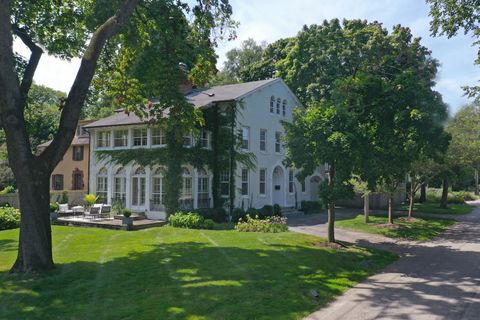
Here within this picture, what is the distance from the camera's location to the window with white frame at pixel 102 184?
89.9 feet

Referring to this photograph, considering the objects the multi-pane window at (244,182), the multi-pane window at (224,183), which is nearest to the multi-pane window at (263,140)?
the multi-pane window at (244,182)

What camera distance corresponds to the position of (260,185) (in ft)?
95.9

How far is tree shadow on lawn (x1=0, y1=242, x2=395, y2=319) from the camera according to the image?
7.86 metres

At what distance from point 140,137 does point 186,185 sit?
431 cm

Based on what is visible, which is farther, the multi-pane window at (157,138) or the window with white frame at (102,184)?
the window with white frame at (102,184)

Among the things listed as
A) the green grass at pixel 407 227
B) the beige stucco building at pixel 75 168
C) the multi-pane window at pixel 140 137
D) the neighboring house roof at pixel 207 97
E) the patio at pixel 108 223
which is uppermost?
the neighboring house roof at pixel 207 97

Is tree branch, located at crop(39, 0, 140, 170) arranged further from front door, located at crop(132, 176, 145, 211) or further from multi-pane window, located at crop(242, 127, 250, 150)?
multi-pane window, located at crop(242, 127, 250, 150)

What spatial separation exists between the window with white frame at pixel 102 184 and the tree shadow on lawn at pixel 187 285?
15.0 m

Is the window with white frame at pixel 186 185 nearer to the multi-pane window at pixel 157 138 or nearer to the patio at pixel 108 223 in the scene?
the multi-pane window at pixel 157 138

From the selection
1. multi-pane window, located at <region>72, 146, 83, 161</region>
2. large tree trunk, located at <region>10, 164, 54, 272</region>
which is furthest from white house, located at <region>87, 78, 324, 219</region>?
large tree trunk, located at <region>10, 164, 54, 272</region>

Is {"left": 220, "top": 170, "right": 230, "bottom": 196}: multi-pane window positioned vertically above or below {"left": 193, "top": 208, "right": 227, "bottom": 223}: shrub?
above

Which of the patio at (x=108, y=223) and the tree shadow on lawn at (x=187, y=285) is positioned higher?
the patio at (x=108, y=223)

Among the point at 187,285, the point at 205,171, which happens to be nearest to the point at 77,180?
the point at 205,171

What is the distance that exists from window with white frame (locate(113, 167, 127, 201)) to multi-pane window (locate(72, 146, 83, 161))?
9337mm
